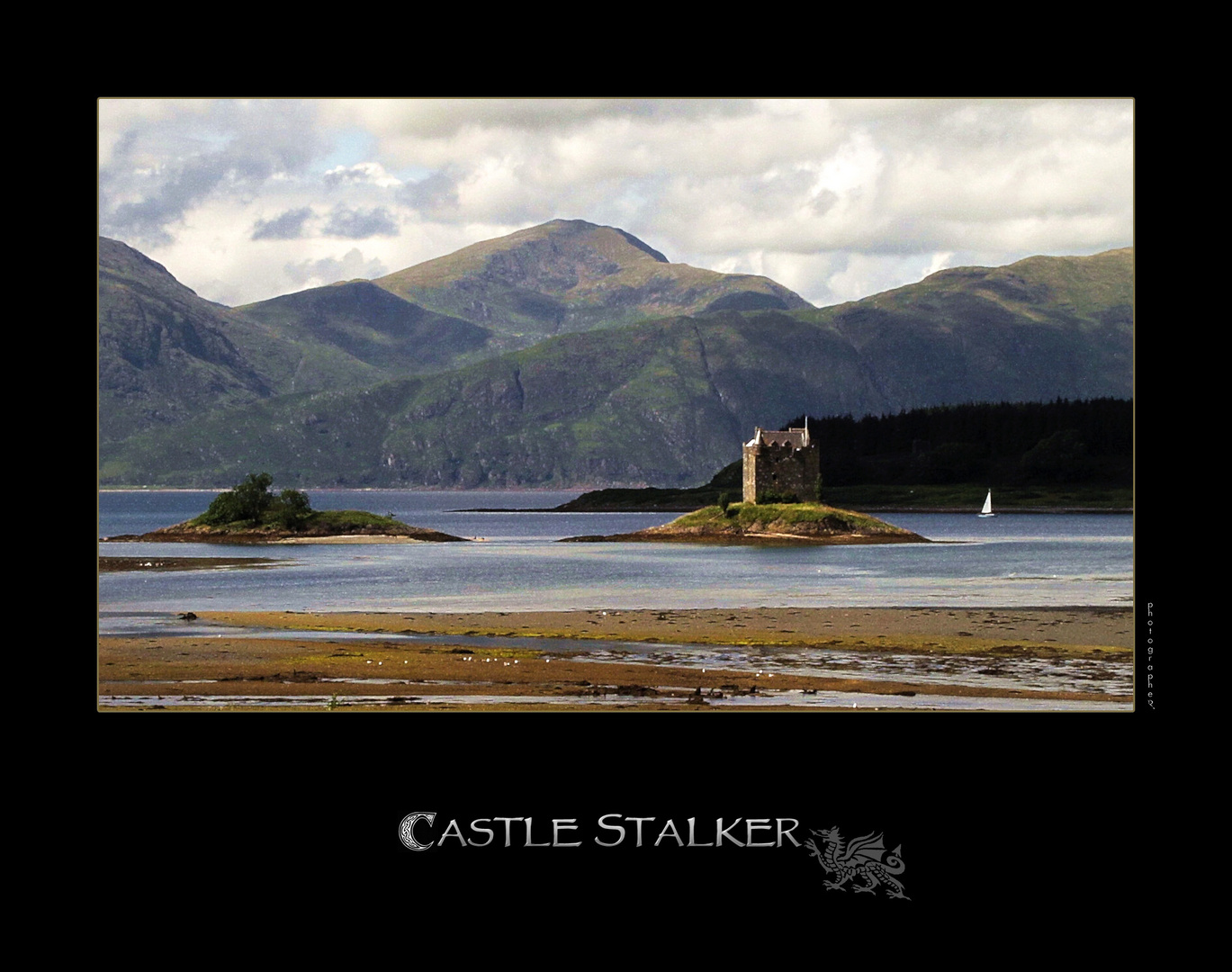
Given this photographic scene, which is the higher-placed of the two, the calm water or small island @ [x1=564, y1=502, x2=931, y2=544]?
small island @ [x1=564, y1=502, x2=931, y2=544]

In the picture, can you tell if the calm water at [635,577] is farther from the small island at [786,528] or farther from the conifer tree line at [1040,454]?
the conifer tree line at [1040,454]

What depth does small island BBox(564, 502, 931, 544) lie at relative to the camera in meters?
118

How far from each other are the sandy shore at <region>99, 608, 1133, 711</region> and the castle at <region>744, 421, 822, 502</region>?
77060mm

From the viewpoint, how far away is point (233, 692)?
77.9 ft

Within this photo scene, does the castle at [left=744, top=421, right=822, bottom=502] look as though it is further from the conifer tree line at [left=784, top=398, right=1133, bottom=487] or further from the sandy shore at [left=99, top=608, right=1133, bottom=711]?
the sandy shore at [left=99, top=608, right=1133, bottom=711]

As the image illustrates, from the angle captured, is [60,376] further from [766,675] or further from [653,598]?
[653,598]

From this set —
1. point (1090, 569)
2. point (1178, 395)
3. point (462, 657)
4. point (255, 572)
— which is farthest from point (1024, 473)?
point (1178, 395)

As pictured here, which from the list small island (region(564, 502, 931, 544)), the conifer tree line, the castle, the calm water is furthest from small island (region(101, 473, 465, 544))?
the conifer tree line

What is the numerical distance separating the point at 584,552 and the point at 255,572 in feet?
118

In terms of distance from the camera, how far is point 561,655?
31562mm
